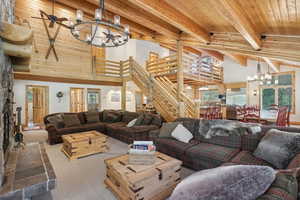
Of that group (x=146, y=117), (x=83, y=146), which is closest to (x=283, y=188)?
(x=83, y=146)

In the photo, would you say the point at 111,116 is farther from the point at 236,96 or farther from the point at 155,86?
the point at 236,96

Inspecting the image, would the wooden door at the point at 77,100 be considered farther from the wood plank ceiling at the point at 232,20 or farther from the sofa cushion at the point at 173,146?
the sofa cushion at the point at 173,146

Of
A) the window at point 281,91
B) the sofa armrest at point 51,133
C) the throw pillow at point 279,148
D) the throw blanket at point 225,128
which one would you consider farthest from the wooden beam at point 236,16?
the window at point 281,91

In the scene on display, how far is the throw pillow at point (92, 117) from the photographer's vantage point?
5.10 meters

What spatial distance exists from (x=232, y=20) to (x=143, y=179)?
2.92 meters

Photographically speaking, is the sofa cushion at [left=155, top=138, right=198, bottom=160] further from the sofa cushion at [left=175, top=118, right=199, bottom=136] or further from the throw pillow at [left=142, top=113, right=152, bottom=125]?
the throw pillow at [left=142, top=113, right=152, bottom=125]

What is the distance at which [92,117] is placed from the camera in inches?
205

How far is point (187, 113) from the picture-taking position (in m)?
5.20

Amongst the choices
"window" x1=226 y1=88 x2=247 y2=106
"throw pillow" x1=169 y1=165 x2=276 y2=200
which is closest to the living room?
"throw pillow" x1=169 y1=165 x2=276 y2=200

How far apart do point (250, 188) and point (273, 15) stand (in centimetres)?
319

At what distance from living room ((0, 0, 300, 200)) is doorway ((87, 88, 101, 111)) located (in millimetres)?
57

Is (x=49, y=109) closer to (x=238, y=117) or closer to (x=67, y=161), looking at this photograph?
(x=67, y=161)

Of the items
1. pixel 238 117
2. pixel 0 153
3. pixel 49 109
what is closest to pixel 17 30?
pixel 0 153

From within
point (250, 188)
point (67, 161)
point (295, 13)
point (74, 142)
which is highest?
point (295, 13)
